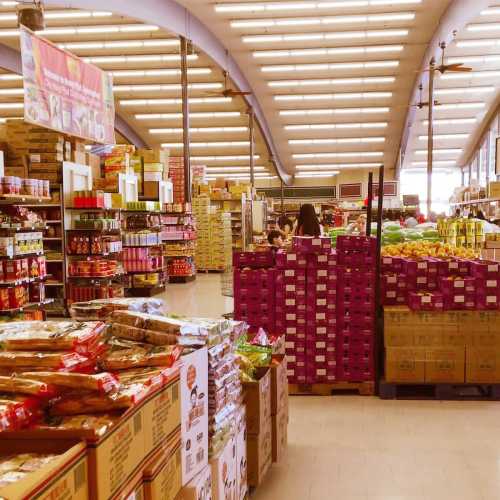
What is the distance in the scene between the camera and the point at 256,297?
5.39 m

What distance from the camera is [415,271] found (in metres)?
5.43

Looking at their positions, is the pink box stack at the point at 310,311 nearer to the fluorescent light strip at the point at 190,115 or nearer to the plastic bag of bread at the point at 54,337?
the plastic bag of bread at the point at 54,337

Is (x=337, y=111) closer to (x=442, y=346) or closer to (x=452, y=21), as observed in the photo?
(x=452, y=21)

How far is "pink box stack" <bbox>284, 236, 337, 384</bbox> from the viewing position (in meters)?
5.29

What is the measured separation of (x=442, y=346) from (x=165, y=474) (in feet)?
12.2

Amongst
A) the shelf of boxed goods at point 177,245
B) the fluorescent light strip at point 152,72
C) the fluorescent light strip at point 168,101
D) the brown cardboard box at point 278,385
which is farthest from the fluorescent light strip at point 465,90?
the brown cardboard box at point 278,385

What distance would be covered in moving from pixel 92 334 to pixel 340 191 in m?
21.7

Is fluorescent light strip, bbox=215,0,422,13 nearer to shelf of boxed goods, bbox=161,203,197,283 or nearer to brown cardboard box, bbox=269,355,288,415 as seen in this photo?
shelf of boxed goods, bbox=161,203,197,283

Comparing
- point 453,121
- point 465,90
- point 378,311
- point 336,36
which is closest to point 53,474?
point 378,311

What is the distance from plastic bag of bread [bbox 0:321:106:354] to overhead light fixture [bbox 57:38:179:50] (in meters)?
16.1

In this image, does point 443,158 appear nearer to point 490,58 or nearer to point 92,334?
point 490,58

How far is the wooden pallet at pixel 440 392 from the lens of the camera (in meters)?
5.07

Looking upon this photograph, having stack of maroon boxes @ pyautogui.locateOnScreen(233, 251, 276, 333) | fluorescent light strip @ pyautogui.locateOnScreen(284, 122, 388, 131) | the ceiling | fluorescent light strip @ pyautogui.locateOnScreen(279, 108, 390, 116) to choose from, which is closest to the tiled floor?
stack of maroon boxes @ pyautogui.locateOnScreen(233, 251, 276, 333)

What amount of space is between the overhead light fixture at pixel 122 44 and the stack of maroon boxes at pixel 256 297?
13.2m
